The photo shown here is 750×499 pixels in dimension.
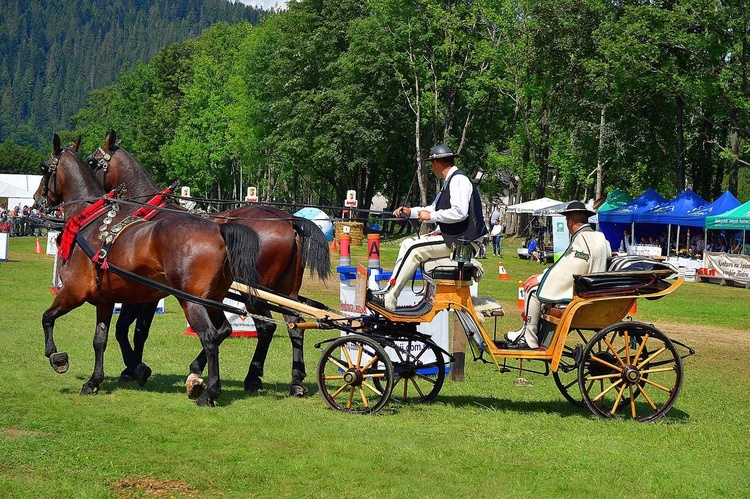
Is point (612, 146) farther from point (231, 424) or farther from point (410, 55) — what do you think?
point (231, 424)

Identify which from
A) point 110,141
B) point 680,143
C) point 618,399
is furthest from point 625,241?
point 618,399

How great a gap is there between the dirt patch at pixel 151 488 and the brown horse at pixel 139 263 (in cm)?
301

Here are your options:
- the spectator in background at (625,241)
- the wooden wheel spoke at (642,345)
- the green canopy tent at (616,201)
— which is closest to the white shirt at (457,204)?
the wooden wheel spoke at (642,345)

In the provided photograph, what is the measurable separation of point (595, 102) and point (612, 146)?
2.83 metres

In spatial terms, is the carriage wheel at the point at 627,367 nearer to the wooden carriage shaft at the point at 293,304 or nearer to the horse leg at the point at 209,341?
the wooden carriage shaft at the point at 293,304

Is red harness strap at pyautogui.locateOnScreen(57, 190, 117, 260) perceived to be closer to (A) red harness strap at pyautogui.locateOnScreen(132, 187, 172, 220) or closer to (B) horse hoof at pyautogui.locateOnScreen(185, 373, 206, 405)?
(A) red harness strap at pyautogui.locateOnScreen(132, 187, 172, 220)

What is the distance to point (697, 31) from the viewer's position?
131ft

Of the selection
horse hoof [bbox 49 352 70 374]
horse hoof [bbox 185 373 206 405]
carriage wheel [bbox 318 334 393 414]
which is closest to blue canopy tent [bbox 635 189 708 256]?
carriage wheel [bbox 318 334 393 414]

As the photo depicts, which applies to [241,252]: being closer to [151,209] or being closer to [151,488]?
[151,209]

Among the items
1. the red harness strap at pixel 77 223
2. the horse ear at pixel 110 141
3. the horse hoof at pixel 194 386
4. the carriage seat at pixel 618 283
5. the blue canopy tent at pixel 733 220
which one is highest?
the horse ear at pixel 110 141

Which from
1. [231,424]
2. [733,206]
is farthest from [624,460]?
[733,206]

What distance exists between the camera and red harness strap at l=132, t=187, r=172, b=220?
37.1 feet

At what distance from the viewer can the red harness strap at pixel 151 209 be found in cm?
1130

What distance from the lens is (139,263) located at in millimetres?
10602
